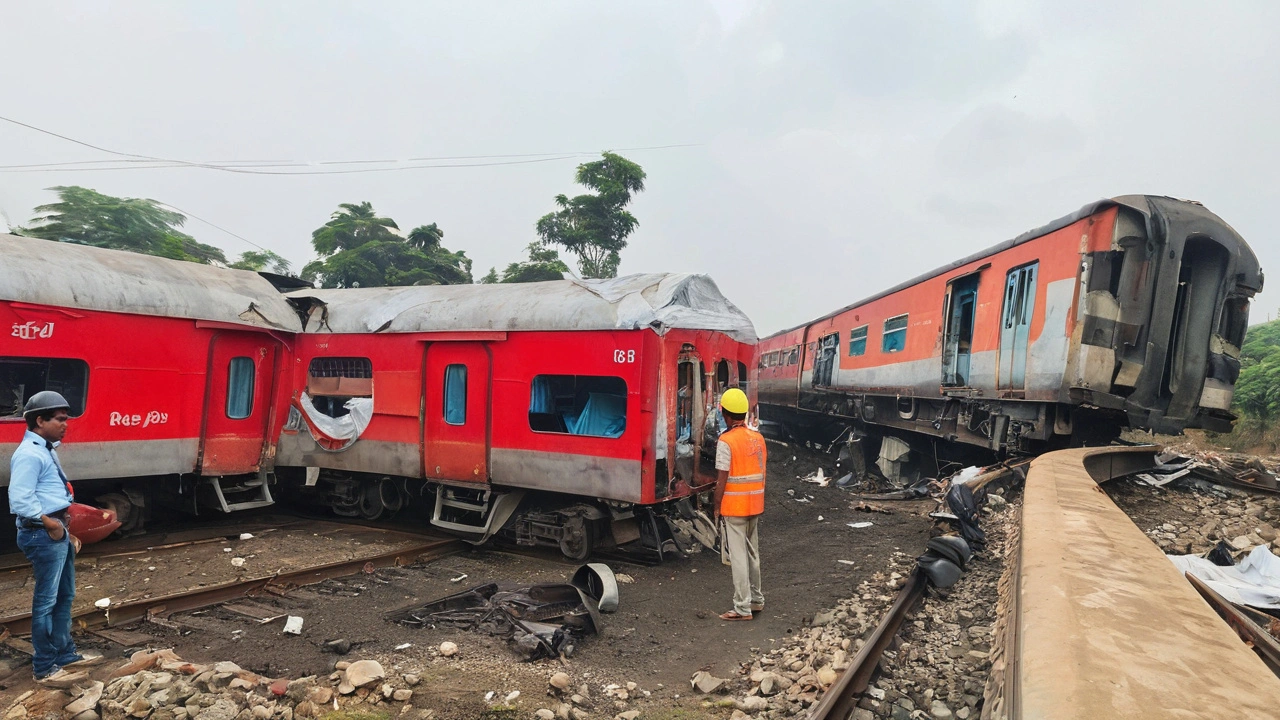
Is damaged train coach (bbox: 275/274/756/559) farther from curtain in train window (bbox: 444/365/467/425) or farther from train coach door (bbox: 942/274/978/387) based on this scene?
train coach door (bbox: 942/274/978/387)

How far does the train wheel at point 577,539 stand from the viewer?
735 cm

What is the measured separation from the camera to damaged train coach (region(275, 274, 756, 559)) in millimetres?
7152

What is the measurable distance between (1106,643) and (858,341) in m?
13.8

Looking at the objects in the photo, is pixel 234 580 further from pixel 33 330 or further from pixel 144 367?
pixel 33 330

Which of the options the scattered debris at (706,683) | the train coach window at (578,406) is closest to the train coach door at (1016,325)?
the train coach window at (578,406)

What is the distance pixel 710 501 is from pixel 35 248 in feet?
25.6

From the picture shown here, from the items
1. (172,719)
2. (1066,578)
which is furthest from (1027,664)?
(172,719)

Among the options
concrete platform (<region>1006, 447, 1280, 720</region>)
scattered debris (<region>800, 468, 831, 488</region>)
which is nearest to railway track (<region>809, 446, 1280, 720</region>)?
concrete platform (<region>1006, 447, 1280, 720</region>)

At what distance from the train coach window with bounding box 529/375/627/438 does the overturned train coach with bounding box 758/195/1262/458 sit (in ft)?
16.7

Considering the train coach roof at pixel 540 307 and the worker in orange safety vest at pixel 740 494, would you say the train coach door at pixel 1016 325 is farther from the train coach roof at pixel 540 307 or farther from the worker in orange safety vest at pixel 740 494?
the worker in orange safety vest at pixel 740 494

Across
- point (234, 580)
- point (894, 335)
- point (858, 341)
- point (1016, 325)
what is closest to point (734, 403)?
point (234, 580)

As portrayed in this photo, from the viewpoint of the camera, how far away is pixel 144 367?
7727 mm

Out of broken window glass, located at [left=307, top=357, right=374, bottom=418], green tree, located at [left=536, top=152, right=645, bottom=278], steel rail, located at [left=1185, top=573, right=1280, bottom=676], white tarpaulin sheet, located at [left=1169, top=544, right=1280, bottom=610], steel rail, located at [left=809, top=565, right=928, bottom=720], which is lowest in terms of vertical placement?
steel rail, located at [left=809, top=565, right=928, bottom=720]

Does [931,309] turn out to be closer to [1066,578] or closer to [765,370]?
[1066,578]
